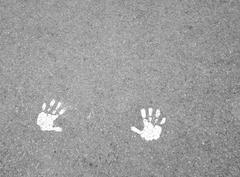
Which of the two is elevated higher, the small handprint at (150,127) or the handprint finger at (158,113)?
the handprint finger at (158,113)

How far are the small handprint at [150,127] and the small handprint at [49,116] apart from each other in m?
0.66

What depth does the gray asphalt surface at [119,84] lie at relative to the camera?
2.49 meters

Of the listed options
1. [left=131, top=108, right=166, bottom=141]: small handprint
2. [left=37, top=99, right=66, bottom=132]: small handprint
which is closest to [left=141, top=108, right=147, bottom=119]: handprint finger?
[left=131, top=108, right=166, bottom=141]: small handprint

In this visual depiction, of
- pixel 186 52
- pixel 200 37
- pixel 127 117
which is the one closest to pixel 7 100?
pixel 127 117

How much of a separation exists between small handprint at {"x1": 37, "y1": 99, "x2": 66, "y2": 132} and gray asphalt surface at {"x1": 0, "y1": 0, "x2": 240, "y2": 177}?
0.05 meters

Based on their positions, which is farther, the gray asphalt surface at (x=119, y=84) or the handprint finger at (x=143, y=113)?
the handprint finger at (x=143, y=113)

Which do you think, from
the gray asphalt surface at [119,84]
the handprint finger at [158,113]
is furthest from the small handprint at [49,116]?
the handprint finger at [158,113]

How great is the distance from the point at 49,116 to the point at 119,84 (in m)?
0.68

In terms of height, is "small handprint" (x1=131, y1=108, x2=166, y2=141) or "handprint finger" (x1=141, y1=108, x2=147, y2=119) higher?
"handprint finger" (x1=141, y1=108, x2=147, y2=119)

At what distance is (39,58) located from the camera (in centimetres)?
291

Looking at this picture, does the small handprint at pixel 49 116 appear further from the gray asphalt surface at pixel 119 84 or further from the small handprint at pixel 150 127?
the small handprint at pixel 150 127

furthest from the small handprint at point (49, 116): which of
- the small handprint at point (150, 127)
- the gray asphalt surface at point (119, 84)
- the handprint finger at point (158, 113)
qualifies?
the handprint finger at point (158, 113)

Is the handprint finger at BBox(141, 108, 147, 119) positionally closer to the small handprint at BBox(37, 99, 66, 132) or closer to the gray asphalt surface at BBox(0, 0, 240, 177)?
the gray asphalt surface at BBox(0, 0, 240, 177)

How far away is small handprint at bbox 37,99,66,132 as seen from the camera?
264 cm
